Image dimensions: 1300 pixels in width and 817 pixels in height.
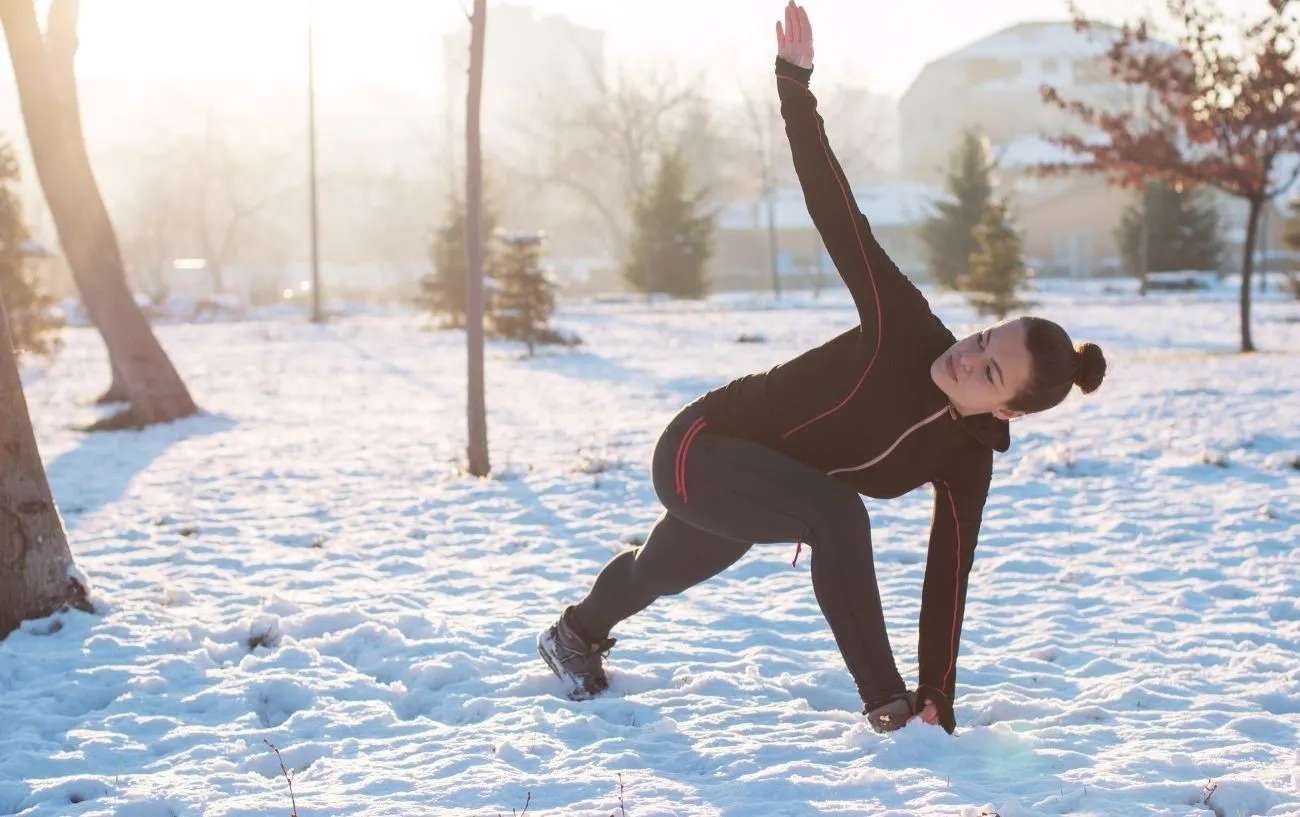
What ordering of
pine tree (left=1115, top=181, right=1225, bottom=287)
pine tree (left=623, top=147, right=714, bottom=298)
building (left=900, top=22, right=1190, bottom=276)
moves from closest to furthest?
pine tree (left=1115, top=181, right=1225, bottom=287) < pine tree (left=623, top=147, right=714, bottom=298) < building (left=900, top=22, right=1190, bottom=276)

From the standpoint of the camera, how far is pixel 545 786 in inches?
133

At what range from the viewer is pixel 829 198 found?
3.41m

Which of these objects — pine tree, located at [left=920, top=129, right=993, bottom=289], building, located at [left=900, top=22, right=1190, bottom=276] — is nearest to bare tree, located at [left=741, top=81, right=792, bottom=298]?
pine tree, located at [left=920, top=129, right=993, bottom=289]

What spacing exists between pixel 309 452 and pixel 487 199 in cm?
2616

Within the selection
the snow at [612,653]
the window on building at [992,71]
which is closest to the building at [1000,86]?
the window on building at [992,71]

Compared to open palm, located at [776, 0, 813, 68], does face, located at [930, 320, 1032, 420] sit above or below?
below

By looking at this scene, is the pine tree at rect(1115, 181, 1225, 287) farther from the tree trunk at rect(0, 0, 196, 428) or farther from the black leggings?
the black leggings

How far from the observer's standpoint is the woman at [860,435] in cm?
328

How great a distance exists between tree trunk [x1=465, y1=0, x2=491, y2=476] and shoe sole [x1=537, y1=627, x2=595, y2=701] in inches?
175

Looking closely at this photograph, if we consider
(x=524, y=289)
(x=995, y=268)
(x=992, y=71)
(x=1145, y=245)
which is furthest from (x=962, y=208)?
(x=992, y=71)

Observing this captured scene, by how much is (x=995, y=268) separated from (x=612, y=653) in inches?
1097

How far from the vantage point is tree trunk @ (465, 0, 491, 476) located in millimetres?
8227

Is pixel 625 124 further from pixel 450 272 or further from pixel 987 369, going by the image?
pixel 987 369

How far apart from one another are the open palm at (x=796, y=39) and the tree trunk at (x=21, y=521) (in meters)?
3.26
